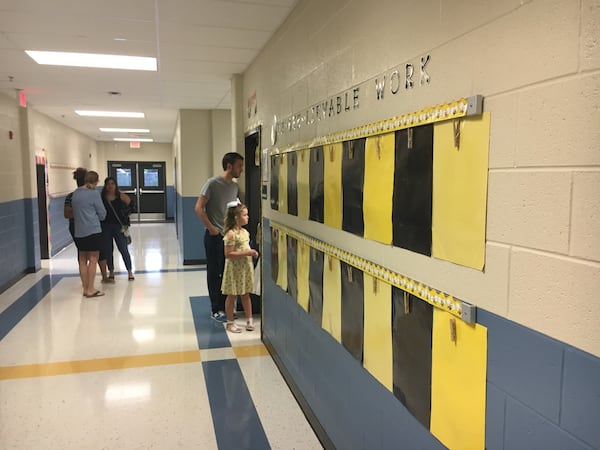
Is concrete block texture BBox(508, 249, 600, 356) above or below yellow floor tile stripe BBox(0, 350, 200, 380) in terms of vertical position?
above

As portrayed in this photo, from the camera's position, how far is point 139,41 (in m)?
3.74

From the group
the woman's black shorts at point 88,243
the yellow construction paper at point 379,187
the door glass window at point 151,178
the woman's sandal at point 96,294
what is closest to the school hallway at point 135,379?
the woman's sandal at point 96,294

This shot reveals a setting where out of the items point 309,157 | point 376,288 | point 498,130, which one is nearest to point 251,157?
point 309,157

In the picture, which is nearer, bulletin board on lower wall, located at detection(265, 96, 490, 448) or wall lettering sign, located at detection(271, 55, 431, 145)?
bulletin board on lower wall, located at detection(265, 96, 490, 448)

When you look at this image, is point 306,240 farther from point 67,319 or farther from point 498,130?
point 67,319

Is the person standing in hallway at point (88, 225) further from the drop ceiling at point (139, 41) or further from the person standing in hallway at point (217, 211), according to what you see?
the person standing in hallway at point (217, 211)

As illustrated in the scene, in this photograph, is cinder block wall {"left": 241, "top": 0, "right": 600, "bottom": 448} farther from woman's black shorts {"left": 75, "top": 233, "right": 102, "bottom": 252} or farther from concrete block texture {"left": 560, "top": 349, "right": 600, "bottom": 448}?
woman's black shorts {"left": 75, "top": 233, "right": 102, "bottom": 252}

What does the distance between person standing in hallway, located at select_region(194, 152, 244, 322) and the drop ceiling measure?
3.25ft

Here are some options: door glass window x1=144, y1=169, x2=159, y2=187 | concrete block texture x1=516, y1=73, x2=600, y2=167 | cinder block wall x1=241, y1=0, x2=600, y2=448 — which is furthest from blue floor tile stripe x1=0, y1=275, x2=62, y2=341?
door glass window x1=144, y1=169, x2=159, y2=187

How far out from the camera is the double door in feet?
50.3

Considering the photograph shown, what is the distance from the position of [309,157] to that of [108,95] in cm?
468

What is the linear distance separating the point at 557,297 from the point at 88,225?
16.9 ft

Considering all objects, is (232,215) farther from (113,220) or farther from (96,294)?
(113,220)

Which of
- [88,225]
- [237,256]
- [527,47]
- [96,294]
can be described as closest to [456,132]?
[527,47]
